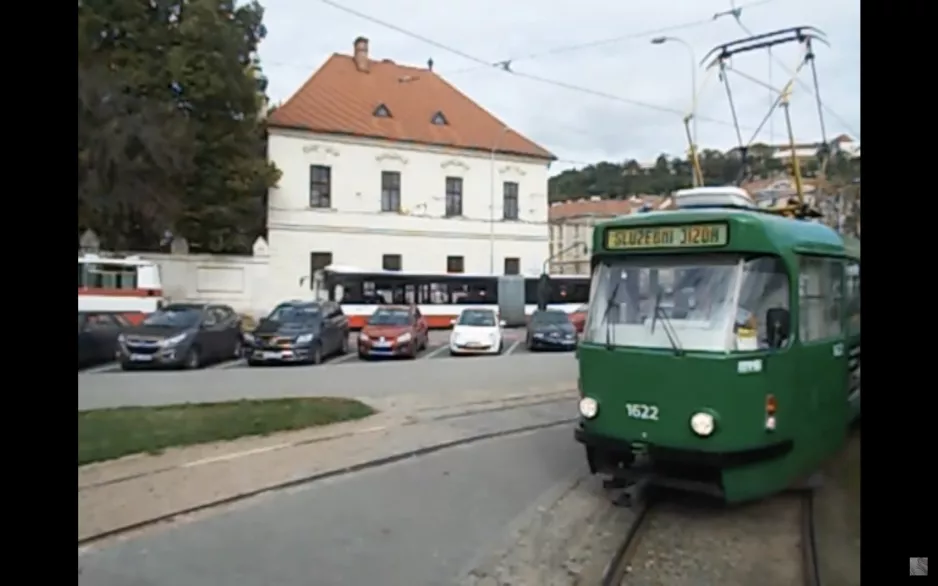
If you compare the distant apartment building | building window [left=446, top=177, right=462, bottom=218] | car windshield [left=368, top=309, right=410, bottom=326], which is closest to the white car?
car windshield [left=368, top=309, right=410, bottom=326]

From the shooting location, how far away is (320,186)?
1325 centimetres

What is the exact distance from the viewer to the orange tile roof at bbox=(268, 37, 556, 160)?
6.20 meters

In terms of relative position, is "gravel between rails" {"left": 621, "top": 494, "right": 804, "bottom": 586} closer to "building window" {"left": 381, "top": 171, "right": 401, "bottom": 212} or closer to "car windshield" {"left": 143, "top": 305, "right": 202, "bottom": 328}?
"building window" {"left": 381, "top": 171, "right": 401, "bottom": 212}

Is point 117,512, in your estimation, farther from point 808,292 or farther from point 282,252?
point 282,252

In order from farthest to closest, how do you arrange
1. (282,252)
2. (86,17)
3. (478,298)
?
(478,298), (282,252), (86,17)

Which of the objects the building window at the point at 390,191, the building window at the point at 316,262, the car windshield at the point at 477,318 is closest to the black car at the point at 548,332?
the car windshield at the point at 477,318

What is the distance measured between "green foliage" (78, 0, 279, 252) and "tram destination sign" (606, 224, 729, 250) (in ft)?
7.81

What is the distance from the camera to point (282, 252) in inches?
409

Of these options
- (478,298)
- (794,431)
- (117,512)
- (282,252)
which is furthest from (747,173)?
(478,298)

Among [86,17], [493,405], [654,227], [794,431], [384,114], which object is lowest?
[493,405]

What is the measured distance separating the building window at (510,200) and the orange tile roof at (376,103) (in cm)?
792

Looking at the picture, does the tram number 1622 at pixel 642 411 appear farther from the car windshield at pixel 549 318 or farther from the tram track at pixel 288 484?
the car windshield at pixel 549 318

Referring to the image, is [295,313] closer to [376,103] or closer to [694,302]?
[376,103]
